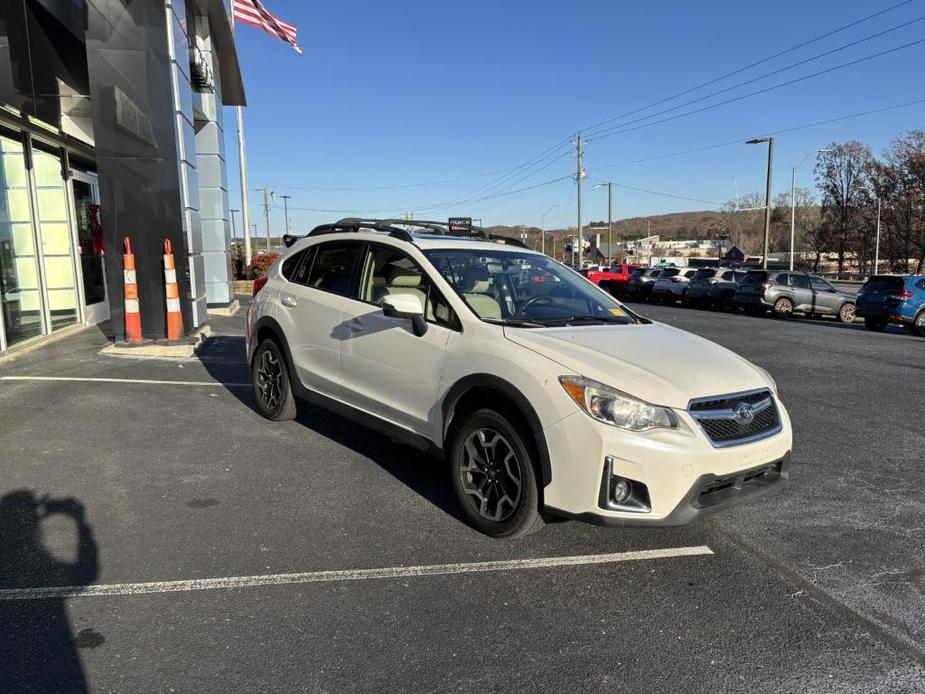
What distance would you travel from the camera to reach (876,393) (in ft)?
26.5

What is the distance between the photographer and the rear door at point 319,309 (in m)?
5.22

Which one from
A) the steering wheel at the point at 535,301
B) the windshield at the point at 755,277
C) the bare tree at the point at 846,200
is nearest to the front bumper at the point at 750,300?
the windshield at the point at 755,277

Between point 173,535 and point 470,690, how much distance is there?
214 cm

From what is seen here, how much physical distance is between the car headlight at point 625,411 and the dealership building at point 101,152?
803cm

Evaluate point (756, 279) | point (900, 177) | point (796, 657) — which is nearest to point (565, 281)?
point (796, 657)

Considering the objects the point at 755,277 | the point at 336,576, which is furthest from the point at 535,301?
the point at 755,277

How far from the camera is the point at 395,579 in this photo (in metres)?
3.43

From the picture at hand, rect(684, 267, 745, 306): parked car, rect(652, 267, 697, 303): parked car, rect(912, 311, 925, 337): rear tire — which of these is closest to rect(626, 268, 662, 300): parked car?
rect(652, 267, 697, 303): parked car

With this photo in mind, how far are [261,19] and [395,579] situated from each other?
62.4 ft

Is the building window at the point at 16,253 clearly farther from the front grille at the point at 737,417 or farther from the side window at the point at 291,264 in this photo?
the front grille at the point at 737,417

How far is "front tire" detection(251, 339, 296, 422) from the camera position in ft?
19.7

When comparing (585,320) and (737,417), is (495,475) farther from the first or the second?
(737,417)

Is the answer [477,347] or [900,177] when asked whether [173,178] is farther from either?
[900,177]

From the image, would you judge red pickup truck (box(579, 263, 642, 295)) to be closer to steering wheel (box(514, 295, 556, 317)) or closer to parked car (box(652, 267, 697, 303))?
parked car (box(652, 267, 697, 303))
